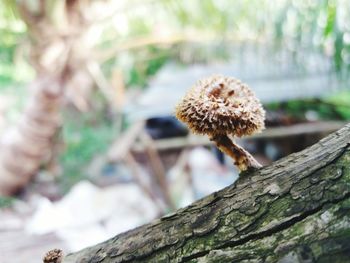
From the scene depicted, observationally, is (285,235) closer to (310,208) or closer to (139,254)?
(310,208)

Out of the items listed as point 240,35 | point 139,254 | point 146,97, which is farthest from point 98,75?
point 139,254

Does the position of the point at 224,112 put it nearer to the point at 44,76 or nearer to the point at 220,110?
the point at 220,110

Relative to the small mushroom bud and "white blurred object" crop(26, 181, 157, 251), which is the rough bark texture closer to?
the small mushroom bud

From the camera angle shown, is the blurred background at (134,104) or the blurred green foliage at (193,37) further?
A: the blurred background at (134,104)

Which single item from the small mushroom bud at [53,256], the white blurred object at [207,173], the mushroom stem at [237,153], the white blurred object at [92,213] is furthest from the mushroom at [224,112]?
the white blurred object at [207,173]

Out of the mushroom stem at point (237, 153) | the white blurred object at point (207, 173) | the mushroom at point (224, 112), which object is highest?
the white blurred object at point (207, 173)

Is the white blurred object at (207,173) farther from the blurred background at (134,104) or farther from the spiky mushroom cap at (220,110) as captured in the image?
the spiky mushroom cap at (220,110)

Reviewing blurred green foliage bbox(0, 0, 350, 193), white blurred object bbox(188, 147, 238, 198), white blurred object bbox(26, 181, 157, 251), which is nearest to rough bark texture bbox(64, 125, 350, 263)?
blurred green foliage bbox(0, 0, 350, 193)

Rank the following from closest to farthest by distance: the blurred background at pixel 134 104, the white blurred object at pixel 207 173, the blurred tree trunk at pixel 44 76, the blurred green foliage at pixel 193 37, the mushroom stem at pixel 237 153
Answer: the mushroom stem at pixel 237 153 < the blurred green foliage at pixel 193 37 < the blurred background at pixel 134 104 < the blurred tree trunk at pixel 44 76 < the white blurred object at pixel 207 173
